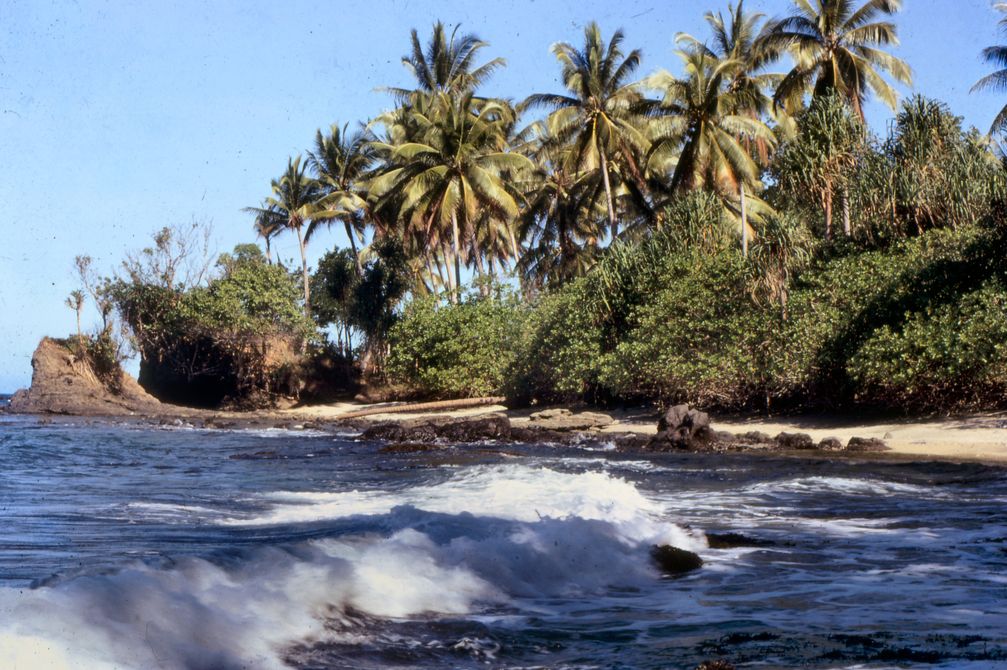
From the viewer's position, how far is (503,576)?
5.46 metres

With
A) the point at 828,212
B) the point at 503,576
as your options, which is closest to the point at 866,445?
the point at 828,212

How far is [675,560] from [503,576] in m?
1.23

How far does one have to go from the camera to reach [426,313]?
3453cm

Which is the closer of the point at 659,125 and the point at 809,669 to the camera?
the point at 809,669

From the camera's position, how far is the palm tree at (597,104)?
30828 mm

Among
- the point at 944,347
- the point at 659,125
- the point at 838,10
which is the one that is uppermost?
the point at 838,10

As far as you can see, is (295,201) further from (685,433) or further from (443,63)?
(685,433)

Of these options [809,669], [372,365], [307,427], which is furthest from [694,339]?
[372,365]

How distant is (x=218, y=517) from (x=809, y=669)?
6107mm

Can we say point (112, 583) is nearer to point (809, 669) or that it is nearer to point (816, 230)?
point (809, 669)

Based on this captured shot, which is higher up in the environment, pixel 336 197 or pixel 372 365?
pixel 336 197

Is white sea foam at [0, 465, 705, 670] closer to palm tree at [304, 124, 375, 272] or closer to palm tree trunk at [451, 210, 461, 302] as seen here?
palm tree trunk at [451, 210, 461, 302]

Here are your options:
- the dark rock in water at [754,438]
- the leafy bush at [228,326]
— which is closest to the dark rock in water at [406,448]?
the dark rock in water at [754,438]

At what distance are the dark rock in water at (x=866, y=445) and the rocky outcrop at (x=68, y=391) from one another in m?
28.6
